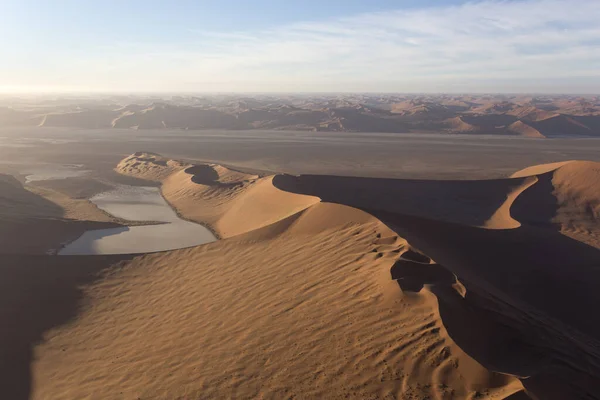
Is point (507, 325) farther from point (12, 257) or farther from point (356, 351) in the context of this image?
point (12, 257)

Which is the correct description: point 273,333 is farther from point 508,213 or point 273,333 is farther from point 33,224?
point 508,213

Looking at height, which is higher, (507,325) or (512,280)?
(507,325)

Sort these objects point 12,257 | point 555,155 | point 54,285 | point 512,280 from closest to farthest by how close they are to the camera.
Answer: point 512,280, point 54,285, point 12,257, point 555,155

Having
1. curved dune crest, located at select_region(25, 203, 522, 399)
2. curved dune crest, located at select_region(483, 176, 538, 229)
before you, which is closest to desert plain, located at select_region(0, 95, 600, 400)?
curved dune crest, located at select_region(25, 203, 522, 399)

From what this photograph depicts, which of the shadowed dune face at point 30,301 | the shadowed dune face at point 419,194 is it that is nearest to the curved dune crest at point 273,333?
the shadowed dune face at point 30,301

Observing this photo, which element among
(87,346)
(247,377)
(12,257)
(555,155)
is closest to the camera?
(247,377)

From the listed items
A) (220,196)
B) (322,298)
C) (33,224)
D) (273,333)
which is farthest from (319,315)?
(220,196)

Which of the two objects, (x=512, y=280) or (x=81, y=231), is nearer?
(x=512, y=280)

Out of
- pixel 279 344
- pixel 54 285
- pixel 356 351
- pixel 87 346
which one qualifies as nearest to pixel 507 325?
pixel 356 351
